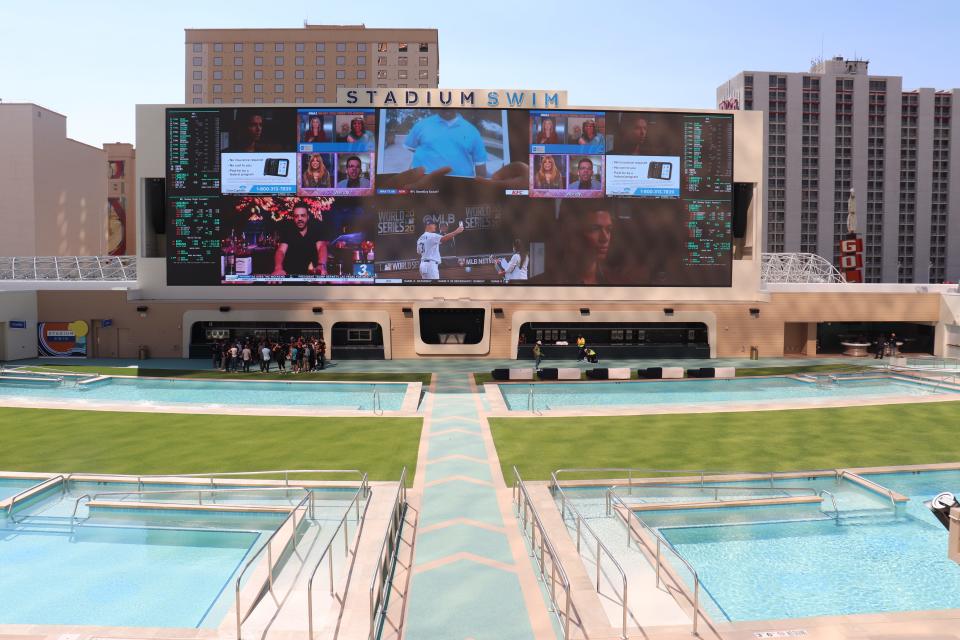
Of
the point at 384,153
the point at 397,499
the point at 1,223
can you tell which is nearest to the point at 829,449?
the point at 397,499

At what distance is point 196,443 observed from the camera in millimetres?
21109

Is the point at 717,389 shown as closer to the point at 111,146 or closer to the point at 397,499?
Result: the point at 397,499

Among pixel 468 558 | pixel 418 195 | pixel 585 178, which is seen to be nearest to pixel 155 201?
pixel 418 195

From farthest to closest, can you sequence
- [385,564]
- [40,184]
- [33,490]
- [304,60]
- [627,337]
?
[304,60] → [40,184] → [627,337] → [33,490] → [385,564]

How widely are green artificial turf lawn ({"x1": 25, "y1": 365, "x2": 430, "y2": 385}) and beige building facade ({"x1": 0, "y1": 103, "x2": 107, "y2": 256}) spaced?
36.7m

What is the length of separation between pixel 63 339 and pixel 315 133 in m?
21.2

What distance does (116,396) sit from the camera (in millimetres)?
30078

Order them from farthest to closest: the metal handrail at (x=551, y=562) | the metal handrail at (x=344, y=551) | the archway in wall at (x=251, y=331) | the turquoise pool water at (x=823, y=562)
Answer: the archway in wall at (x=251, y=331) < the turquoise pool water at (x=823, y=562) < the metal handrail at (x=551, y=562) < the metal handrail at (x=344, y=551)

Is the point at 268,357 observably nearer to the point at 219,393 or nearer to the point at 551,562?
the point at 219,393

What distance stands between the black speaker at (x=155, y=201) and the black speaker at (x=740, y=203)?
124 ft

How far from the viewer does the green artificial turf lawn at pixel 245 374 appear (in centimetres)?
3406

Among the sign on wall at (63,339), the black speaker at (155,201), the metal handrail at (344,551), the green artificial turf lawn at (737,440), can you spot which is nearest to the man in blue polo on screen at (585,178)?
the green artificial turf lawn at (737,440)

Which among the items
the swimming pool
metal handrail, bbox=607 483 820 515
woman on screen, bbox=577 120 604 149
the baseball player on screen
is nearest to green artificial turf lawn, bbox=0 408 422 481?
the swimming pool

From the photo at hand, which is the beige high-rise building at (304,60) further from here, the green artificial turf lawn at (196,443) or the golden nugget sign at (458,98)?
the green artificial turf lawn at (196,443)
